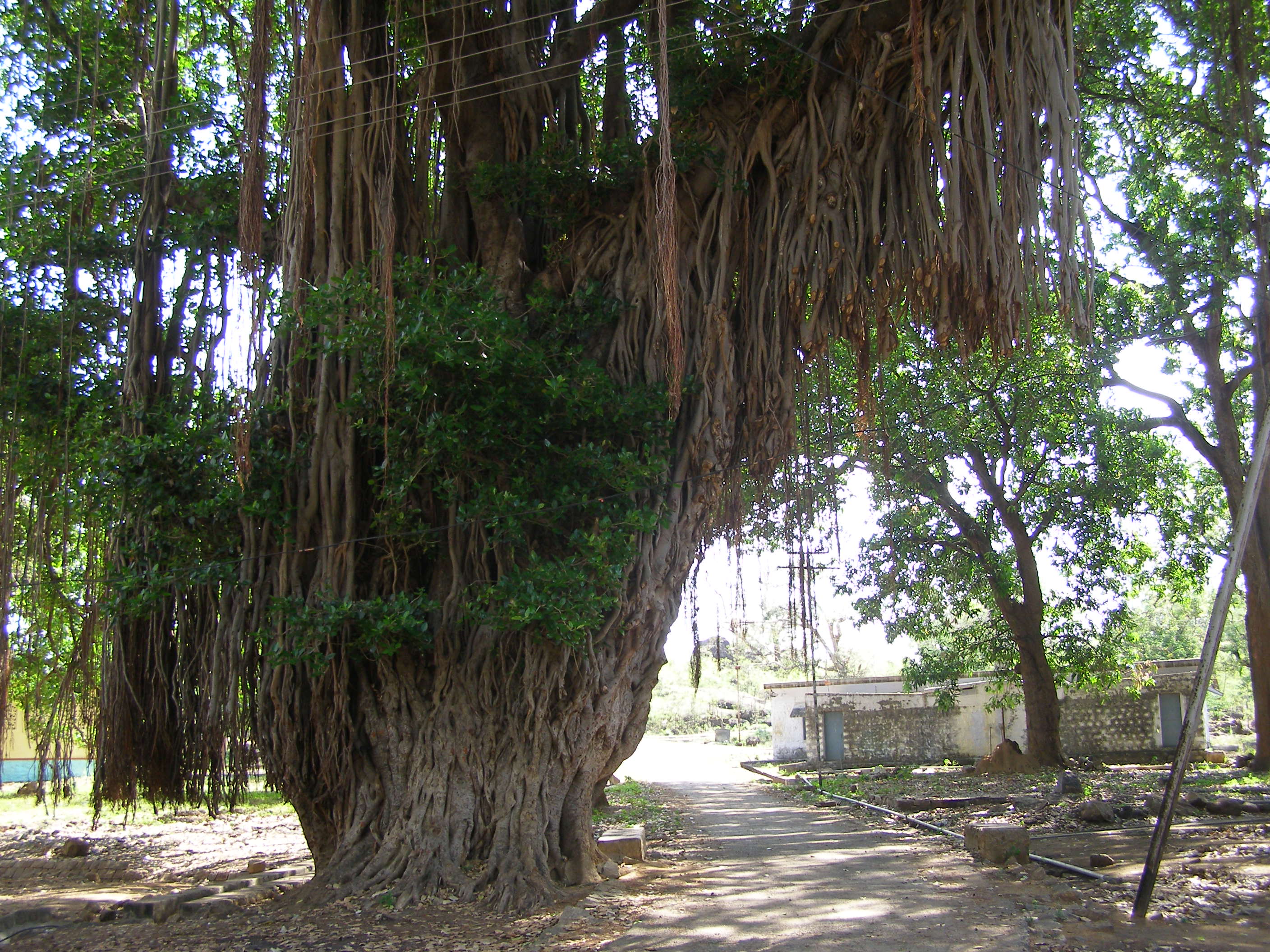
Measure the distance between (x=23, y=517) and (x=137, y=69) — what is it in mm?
3715

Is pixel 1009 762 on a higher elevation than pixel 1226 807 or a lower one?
lower

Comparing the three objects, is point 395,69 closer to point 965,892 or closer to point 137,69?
point 137,69

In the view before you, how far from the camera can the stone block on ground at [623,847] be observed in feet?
22.3

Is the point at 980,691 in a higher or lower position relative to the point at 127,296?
lower

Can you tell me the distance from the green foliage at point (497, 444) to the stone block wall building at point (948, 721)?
41.7 ft

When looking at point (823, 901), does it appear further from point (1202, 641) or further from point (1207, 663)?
point (1202, 641)

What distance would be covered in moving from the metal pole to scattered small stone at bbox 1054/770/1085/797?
259 inches

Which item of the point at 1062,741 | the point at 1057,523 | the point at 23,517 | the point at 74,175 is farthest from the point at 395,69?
the point at 1062,741

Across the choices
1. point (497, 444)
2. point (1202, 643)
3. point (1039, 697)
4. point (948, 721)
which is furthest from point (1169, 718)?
point (497, 444)

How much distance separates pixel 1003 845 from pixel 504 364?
14.9 feet

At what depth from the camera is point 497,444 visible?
5461 mm

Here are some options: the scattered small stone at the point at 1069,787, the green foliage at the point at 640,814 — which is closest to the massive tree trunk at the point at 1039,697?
the scattered small stone at the point at 1069,787

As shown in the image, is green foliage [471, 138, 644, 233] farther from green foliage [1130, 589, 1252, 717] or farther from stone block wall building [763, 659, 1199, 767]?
green foliage [1130, 589, 1252, 717]

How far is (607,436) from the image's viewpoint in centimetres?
580
